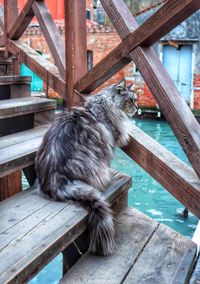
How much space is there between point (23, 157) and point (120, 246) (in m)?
0.63

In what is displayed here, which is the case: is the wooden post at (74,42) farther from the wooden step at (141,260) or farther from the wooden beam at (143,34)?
the wooden step at (141,260)

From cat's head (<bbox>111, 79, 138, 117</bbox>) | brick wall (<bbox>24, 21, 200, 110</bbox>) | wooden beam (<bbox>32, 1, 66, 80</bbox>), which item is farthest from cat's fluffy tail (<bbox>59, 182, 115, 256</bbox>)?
brick wall (<bbox>24, 21, 200, 110</bbox>)

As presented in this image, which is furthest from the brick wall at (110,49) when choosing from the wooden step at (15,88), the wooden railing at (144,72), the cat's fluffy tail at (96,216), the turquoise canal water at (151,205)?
the cat's fluffy tail at (96,216)

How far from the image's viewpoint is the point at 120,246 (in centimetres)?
168

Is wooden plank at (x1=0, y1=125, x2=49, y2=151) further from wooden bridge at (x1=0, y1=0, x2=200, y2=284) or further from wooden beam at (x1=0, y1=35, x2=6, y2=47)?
wooden beam at (x1=0, y1=35, x2=6, y2=47)

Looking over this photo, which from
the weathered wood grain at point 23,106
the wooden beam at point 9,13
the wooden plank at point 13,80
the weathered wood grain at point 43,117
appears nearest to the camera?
the weathered wood grain at point 23,106

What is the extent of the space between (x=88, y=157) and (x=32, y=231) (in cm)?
52

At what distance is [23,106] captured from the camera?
229 centimetres

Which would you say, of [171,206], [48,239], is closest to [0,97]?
[48,239]

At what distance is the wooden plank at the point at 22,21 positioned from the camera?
2.60 metres

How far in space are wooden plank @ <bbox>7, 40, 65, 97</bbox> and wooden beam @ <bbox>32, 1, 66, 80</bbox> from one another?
0.06 metres

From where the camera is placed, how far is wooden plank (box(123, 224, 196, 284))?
1.48m

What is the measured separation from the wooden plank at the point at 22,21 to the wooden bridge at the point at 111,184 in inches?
8.5

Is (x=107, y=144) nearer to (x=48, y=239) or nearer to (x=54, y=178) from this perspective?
(x=54, y=178)
